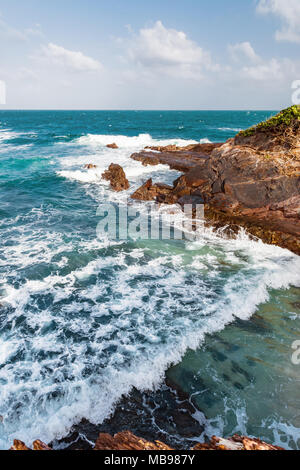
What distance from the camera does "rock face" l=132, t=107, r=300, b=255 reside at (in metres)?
13.5

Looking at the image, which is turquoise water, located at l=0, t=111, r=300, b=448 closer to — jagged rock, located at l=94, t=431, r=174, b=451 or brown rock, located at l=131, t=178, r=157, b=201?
jagged rock, located at l=94, t=431, r=174, b=451

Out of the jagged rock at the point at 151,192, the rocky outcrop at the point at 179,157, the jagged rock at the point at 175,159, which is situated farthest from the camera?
the rocky outcrop at the point at 179,157

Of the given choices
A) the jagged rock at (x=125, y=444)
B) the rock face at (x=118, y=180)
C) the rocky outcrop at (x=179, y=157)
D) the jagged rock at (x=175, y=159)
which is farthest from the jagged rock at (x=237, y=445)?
the jagged rock at (x=175, y=159)

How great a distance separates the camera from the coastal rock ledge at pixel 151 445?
3.31m

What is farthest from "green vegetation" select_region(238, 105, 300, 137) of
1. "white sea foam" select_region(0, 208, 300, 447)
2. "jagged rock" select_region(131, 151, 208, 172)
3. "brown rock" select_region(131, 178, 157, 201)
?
"jagged rock" select_region(131, 151, 208, 172)

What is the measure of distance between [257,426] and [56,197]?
1981cm

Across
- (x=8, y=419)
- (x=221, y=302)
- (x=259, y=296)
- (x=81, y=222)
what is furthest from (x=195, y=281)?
(x=81, y=222)

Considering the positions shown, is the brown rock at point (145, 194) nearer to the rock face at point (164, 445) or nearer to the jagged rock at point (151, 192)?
the jagged rock at point (151, 192)

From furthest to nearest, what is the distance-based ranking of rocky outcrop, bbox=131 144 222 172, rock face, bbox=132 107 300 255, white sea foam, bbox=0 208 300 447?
rocky outcrop, bbox=131 144 222 172 < rock face, bbox=132 107 300 255 < white sea foam, bbox=0 208 300 447

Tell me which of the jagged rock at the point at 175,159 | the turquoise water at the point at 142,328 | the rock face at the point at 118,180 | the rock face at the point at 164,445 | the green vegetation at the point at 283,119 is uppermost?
the green vegetation at the point at 283,119

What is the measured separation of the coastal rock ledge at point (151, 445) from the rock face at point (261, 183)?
10515 mm

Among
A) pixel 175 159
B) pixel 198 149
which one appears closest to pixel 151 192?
pixel 175 159

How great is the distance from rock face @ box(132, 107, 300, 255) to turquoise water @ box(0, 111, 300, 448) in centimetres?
129

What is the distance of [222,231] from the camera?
14.2 metres
